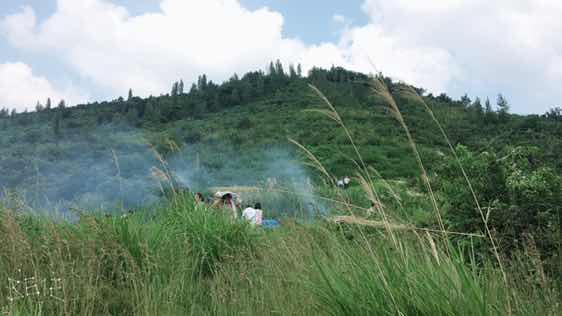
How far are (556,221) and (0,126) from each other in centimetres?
5166

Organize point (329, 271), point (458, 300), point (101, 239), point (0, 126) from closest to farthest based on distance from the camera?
point (458, 300), point (329, 271), point (101, 239), point (0, 126)

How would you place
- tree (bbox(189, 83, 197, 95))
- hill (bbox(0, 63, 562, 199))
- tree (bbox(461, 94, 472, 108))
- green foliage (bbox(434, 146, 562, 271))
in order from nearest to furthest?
green foliage (bbox(434, 146, 562, 271)) → hill (bbox(0, 63, 562, 199)) → tree (bbox(461, 94, 472, 108)) → tree (bbox(189, 83, 197, 95))

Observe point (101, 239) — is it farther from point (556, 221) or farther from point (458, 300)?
point (556, 221)

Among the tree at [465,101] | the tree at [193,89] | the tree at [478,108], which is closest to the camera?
the tree at [478,108]

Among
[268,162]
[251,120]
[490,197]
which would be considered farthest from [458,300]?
[251,120]

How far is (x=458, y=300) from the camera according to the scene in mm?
1682

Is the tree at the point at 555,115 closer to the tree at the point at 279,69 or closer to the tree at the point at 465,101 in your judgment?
the tree at the point at 465,101

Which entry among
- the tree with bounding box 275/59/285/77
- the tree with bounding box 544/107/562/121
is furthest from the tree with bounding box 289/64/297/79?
the tree with bounding box 544/107/562/121

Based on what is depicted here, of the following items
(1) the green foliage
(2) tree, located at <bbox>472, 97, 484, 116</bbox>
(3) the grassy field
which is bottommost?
(3) the grassy field

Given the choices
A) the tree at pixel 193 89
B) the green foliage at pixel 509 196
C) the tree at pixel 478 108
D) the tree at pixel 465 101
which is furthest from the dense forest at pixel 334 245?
the tree at pixel 193 89

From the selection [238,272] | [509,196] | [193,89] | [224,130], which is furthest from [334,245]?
[193,89]

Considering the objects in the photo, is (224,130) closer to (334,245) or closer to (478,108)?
(478,108)

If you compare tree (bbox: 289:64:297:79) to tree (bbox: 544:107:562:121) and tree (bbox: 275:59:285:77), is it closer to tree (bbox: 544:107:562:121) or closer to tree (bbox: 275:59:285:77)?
tree (bbox: 275:59:285:77)

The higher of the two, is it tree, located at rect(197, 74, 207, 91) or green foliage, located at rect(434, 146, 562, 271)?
tree, located at rect(197, 74, 207, 91)
